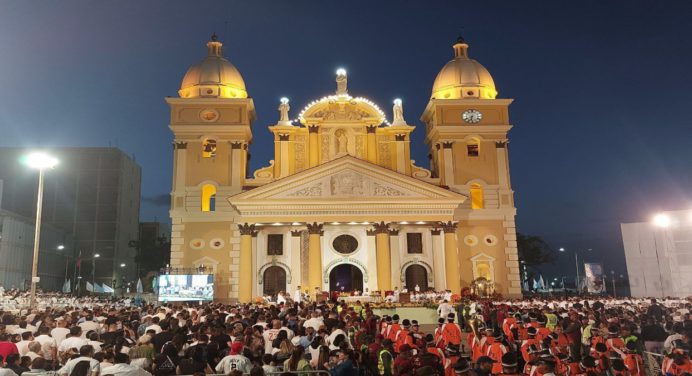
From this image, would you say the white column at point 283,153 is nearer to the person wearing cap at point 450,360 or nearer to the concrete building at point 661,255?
the concrete building at point 661,255

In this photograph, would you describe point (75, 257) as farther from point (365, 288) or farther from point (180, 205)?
point (365, 288)

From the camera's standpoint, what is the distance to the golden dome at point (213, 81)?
151ft

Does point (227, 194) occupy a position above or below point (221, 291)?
above

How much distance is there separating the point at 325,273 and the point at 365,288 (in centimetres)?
301

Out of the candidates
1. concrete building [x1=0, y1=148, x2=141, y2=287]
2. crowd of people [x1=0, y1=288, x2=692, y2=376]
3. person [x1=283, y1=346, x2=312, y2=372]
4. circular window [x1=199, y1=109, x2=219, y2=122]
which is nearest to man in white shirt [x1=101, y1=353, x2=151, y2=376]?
crowd of people [x1=0, y1=288, x2=692, y2=376]

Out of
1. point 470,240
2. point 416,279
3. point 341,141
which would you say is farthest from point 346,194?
point 470,240

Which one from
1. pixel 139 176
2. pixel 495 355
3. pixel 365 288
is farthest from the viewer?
pixel 139 176

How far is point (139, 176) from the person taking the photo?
8281cm

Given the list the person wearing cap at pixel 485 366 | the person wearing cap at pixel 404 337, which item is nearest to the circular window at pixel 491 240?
the person wearing cap at pixel 404 337

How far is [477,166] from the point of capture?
45094mm

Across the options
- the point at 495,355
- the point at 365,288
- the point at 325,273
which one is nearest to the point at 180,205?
the point at 325,273

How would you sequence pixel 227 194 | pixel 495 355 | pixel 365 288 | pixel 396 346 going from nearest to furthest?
pixel 495 355
pixel 396 346
pixel 365 288
pixel 227 194

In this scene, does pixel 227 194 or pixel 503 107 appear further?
pixel 503 107

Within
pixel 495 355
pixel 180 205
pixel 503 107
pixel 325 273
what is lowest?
pixel 495 355
